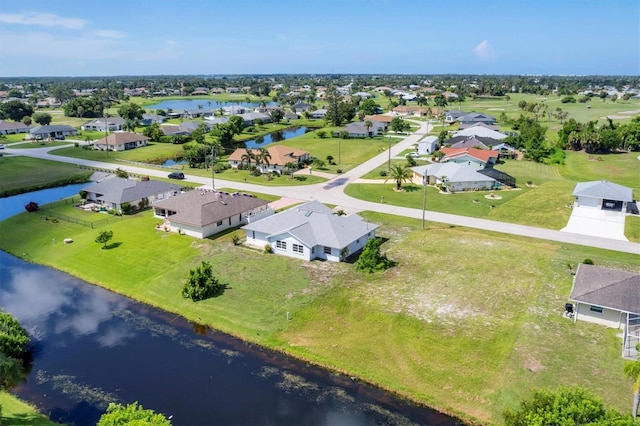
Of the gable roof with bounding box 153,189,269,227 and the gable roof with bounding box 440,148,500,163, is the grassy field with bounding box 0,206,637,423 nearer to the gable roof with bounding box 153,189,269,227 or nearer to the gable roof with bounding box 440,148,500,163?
the gable roof with bounding box 153,189,269,227

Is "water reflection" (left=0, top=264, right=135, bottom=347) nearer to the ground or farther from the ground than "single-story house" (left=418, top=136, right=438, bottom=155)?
nearer to the ground

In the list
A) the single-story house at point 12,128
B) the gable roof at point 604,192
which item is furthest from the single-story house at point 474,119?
the single-story house at point 12,128

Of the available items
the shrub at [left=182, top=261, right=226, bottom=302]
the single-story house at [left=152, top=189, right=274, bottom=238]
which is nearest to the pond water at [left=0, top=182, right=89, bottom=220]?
the single-story house at [left=152, top=189, right=274, bottom=238]

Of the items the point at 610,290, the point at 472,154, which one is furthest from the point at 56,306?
the point at 472,154

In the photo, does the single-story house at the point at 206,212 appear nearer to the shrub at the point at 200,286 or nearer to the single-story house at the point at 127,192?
the single-story house at the point at 127,192

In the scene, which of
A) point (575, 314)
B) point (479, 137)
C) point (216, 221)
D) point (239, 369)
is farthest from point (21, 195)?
point (479, 137)

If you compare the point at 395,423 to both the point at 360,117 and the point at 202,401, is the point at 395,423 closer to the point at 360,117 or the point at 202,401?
the point at 202,401

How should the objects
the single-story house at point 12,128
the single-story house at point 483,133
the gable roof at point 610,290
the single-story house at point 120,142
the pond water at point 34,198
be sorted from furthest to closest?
the single-story house at point 12,128 < the single-story house at point 483,133 < the single-story house at point 120,142 < the pond water at point 34,198 < the gable roof at point 610,290

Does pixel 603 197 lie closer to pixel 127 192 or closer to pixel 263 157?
pixel 263 157

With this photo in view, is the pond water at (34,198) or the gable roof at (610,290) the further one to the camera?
the pond water at (34,198)
